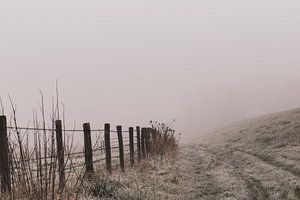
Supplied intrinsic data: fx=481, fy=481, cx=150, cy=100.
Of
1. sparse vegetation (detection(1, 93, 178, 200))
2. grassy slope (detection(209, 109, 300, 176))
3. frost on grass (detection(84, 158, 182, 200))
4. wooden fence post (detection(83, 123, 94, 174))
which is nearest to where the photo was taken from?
sparse vegetation (detection(1, 93, 178, 200))

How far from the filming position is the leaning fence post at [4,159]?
7.90 metres

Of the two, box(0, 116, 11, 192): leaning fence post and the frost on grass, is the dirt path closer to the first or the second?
the frost on grass

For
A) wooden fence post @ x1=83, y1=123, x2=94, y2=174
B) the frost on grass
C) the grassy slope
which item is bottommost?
the grassy slope

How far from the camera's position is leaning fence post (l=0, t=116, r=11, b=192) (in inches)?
311

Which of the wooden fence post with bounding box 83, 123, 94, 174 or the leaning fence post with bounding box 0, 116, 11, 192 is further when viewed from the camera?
the wooden fence post with bounding box 83, 123, 94, 174

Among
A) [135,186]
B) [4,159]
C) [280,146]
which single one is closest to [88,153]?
[135,186]

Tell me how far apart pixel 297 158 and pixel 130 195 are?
1289cm

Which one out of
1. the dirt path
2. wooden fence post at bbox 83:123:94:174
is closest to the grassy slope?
the dirt path

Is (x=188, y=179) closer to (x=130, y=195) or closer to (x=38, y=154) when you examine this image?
(x=130, y=195)

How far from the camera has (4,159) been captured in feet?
26.8

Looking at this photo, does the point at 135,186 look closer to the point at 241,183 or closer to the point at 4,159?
the point at 241,183

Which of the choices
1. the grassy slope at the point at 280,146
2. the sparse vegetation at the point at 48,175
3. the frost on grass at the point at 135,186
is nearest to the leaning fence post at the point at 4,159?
the sparse vegetation at the point at 48,175

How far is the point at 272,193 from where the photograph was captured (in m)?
13.0

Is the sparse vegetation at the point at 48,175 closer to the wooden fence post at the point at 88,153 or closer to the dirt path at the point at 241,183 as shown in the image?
the wooden fence post at the point at 88,153
